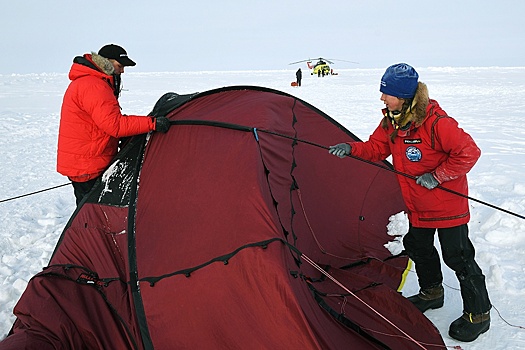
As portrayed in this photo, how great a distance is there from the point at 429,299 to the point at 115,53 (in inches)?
118

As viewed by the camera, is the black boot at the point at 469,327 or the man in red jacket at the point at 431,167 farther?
the black boot at the point at 469,327

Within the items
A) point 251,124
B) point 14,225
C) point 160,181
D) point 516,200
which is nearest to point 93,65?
point 160,181

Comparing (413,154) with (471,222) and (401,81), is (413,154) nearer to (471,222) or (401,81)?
(401,81)

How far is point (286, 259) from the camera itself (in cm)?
267

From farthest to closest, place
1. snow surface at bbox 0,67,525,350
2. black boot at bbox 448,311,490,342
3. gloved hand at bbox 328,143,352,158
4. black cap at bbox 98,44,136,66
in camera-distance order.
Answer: black cap at bbox 98,44,136,66 → snow surface at bbox 0,67,525,350 → gloved hand at bbox 328,143,352,158 → black boot at bbox 448,311,490,342

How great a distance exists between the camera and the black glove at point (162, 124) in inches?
136

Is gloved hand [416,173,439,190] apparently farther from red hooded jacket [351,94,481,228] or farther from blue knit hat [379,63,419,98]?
blue knit hat [379,63,419,98]

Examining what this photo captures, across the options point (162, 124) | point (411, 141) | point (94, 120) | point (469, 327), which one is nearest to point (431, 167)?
point (411, 141)

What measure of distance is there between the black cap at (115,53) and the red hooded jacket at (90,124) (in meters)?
0.13

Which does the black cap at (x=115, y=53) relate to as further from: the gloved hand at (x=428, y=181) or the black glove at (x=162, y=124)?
the gloved hand at (x=428, y=181)

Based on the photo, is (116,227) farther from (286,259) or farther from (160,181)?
(286,259)

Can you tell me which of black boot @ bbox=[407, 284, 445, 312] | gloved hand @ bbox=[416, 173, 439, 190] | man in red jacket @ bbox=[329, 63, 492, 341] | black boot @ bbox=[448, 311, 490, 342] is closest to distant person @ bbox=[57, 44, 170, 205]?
man in red jacket @ bbox=[329, 63, 492, 341]

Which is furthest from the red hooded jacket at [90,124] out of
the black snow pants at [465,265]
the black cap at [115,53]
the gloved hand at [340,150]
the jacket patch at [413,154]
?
the black snow pants at [465,265]

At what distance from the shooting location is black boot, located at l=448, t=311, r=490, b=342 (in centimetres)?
308
